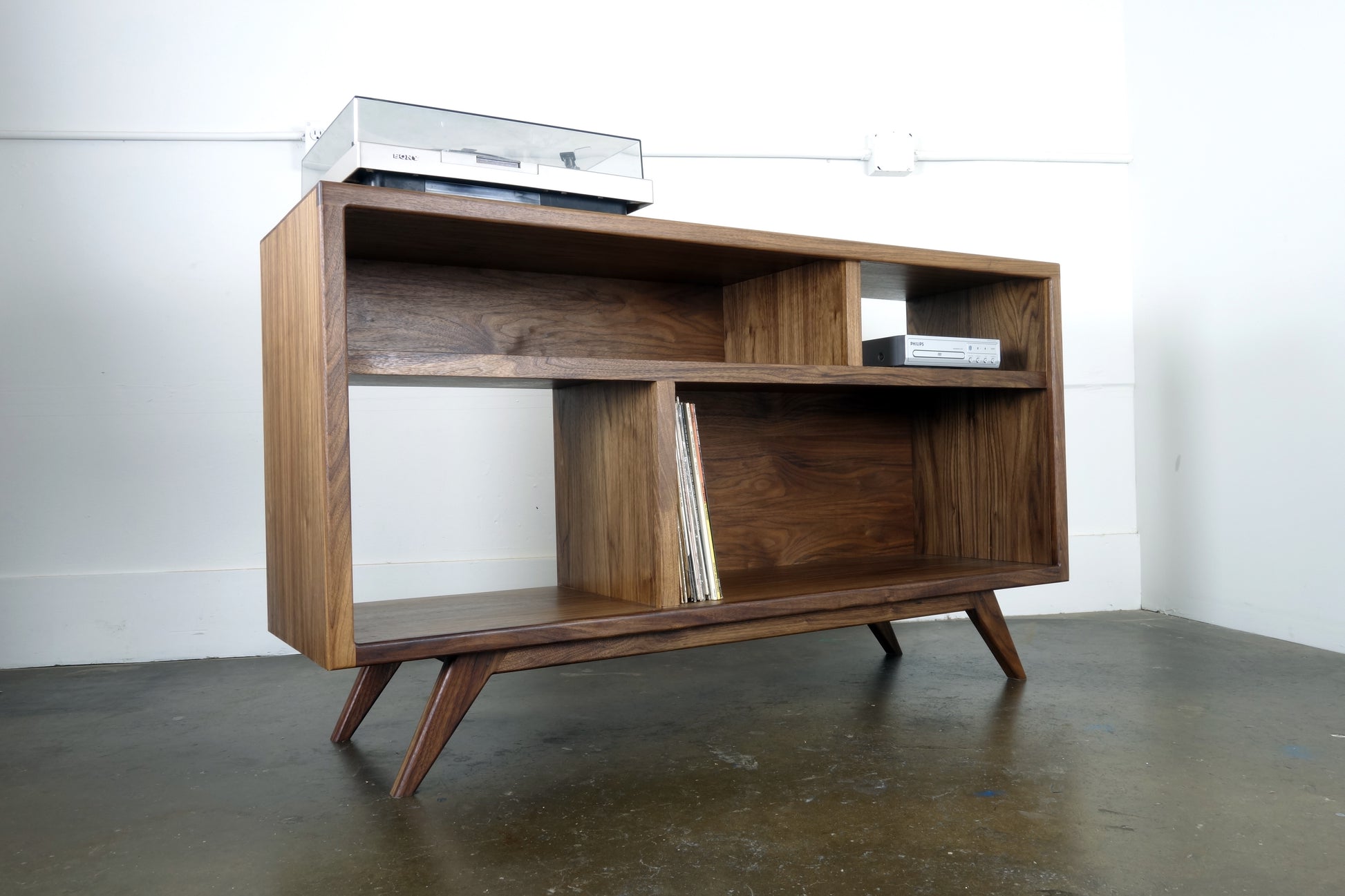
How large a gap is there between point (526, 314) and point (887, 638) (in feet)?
3.81

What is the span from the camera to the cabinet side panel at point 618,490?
5.15 feet

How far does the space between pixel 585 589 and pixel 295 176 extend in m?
1.52

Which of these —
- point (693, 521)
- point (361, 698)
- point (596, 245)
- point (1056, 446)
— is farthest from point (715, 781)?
point (1056, 446)

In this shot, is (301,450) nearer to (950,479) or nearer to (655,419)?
(655,419)

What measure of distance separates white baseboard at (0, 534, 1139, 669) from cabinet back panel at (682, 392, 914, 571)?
0.81 m

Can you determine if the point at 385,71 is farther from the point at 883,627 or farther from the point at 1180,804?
the point at 1180,804

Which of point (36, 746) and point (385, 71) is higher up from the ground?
point (385, 71)

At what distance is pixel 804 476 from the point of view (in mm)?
2215

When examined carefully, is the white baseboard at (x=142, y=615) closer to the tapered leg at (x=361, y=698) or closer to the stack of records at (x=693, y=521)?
the tapered leg at (x=361, y=698)

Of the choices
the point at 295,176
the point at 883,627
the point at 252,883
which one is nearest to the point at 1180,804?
the point at 883,627

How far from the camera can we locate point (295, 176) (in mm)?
2580

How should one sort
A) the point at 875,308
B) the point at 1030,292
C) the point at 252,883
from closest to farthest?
the point at 252,883 → the point at 1030,292 → the point at 875,308

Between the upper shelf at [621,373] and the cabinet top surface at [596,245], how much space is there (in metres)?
0.20

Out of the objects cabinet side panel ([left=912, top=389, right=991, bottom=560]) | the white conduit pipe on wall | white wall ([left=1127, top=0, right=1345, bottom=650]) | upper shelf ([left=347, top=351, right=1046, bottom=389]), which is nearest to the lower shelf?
cabinet side panel ([left=912, top=389, right=991, bottom=560])
